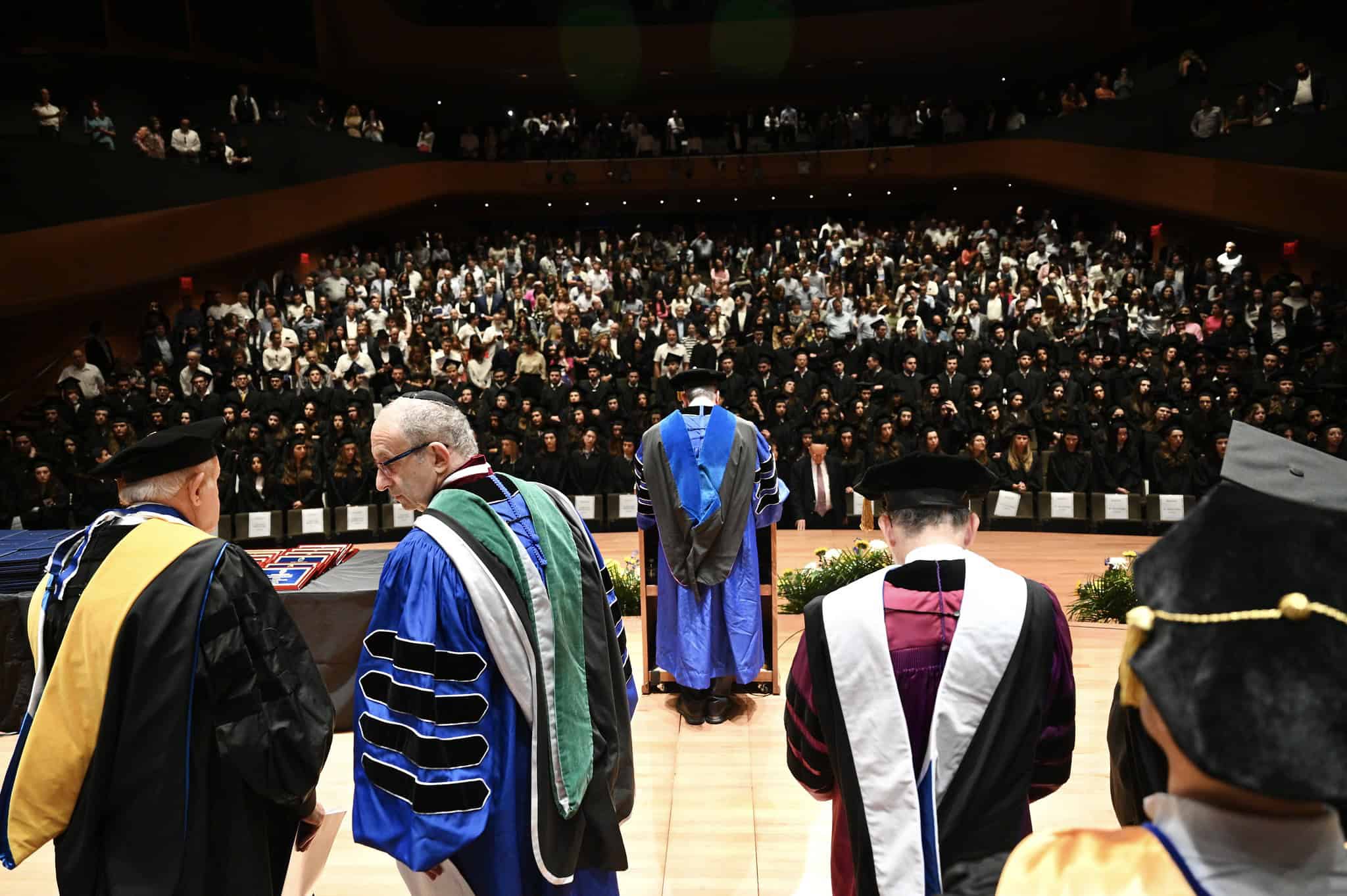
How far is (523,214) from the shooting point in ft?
89.8

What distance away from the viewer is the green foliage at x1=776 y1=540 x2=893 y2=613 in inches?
299

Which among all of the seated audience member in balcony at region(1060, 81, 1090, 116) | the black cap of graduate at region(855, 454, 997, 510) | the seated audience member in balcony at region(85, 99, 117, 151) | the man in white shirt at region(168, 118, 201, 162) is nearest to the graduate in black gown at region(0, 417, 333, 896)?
the black cap of graduate at region(855, 454, 997, 510)

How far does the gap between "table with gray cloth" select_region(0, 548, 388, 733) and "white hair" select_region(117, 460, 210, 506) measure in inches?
105

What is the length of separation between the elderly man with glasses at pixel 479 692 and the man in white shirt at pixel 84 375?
41.4ft

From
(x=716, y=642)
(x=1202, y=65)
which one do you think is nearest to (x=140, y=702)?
(x=716, y=642)

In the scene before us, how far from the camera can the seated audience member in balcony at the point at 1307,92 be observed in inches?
614

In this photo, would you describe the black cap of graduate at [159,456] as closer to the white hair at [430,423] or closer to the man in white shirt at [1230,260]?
the white hair at [430,423]

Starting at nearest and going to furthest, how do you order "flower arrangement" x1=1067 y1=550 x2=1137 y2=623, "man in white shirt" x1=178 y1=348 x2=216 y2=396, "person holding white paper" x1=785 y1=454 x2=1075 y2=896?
"person holding white paper" x1=785 y1=454 x2=1075 y2=896
"flower arrangement" x1=1067 y1=550 x2=1137 y2=623
"man in white shirt" x1=178 y1=348 x2=216 y2=396

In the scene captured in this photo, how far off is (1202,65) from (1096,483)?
1182 cm

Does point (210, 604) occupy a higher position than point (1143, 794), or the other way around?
point (210, 604)

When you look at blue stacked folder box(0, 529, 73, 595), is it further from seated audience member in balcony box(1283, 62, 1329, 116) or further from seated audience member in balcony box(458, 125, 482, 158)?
seated audience member in balcony box(458, 125, 482, 158)

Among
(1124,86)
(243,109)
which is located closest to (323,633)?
(243,109)

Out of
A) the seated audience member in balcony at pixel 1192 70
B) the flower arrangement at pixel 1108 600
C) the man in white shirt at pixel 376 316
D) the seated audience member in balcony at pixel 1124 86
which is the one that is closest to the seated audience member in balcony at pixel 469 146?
the man in white shirt at pixel 376 316

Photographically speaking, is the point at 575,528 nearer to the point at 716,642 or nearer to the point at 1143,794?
the point at 1143,794
